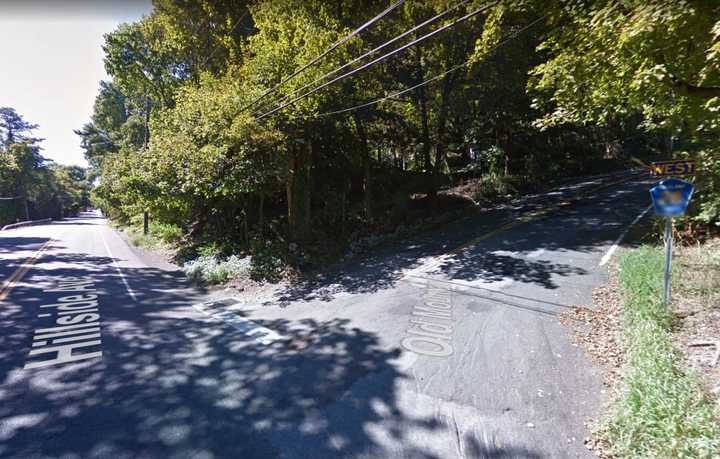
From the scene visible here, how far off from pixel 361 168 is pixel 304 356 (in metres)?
10.9

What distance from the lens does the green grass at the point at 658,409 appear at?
2246 mm

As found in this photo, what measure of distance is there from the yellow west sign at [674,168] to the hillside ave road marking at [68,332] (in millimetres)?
8457

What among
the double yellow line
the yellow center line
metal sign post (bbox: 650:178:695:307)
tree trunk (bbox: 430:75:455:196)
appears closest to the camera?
metal sign post (bbox: 650:178:695:307)

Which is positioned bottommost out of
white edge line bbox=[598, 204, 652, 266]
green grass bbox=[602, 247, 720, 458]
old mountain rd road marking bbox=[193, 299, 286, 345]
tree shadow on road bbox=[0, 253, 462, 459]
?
old mountain rd road marking bbox=[193, 299, 286, 345]

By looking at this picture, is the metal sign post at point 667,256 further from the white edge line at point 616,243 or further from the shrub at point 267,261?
the shrub at point 267,261

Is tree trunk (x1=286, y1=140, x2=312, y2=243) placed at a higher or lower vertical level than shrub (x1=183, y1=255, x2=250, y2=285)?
higher

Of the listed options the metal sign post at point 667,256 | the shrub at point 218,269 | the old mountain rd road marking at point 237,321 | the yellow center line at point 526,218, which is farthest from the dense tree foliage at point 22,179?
the metal sign post at point 667,256

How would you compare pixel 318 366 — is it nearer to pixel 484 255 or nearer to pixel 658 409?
pixel 658 409

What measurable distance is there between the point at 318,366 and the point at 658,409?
343 centimetres

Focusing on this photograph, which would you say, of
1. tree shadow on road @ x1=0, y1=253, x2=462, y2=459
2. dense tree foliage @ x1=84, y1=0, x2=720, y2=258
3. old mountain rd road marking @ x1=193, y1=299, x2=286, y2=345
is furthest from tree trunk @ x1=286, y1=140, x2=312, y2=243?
tree shadow on road @ x1=0, y1=253, x2=462, y2=459

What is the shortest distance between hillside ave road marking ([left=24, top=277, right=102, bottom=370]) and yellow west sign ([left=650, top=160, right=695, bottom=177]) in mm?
8457

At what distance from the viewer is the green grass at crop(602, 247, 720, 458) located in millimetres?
2246

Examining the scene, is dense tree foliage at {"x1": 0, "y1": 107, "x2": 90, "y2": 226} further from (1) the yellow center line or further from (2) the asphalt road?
(1) the yellow center line

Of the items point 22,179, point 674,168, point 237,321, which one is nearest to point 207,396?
point 237,321
